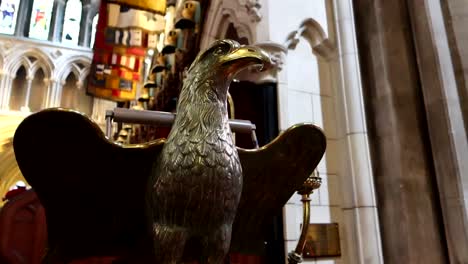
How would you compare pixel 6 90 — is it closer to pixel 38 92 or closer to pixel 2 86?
pixel 2 86

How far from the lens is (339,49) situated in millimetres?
1907

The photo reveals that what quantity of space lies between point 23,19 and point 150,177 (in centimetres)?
1273

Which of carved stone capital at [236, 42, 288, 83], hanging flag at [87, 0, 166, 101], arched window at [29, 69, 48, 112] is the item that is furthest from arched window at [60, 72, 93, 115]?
carved stone capital at [236, 42, 288, 83]

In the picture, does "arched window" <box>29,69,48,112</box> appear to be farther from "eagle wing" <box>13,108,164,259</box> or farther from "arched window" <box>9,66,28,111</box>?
"eagle wing" <box>13,108,164,259</box>

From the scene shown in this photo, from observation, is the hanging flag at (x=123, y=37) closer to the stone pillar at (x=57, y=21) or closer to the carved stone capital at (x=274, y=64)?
the carved stone capital at (x=274, y=64)

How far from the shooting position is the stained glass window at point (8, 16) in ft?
36.4

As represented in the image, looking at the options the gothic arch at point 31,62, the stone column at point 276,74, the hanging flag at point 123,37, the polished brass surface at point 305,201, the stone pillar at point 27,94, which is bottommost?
the polished brass surface at point 305,201

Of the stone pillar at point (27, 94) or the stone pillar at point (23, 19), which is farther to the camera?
the stone pillar at point (23, 19)

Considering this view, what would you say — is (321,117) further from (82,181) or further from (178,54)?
(178,54)

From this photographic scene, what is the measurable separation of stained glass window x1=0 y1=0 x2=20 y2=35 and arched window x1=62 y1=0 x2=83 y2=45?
54.9 inches

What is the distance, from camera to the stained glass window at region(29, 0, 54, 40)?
11398 millimetres

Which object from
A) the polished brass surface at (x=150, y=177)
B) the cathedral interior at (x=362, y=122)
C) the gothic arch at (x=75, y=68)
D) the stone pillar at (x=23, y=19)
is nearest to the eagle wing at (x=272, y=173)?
the polished brass surface at (x=150, y=177)

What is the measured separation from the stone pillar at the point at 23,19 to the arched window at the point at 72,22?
1.02m

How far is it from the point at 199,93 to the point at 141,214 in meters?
0.27
